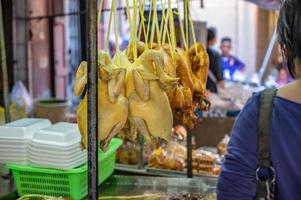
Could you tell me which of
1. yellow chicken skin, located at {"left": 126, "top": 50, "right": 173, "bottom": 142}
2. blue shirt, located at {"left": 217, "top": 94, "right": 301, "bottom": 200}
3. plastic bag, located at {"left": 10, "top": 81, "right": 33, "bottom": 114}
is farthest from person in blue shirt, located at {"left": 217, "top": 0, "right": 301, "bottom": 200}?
plastic bag, located at {"left": 10, "top": 81, "right": 33, "bottom": 114}

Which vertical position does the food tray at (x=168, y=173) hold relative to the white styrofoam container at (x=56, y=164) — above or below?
below

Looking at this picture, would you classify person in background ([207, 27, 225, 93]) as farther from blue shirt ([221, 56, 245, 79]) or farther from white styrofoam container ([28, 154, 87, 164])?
white styrofoam container ([28, 154, 87, 164])

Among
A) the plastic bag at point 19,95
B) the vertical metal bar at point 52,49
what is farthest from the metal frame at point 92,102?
the vertical metal bar at point 52,49

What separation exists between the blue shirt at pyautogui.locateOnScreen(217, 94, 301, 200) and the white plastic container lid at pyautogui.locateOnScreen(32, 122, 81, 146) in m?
1.02

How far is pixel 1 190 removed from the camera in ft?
8.47

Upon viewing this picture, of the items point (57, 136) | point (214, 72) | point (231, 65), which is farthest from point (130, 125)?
point (231, 65)

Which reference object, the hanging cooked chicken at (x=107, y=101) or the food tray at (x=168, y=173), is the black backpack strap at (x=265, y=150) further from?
the food tray at (x=168, y=173)

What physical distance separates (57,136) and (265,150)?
1.18 m

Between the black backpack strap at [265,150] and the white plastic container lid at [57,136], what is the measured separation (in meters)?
1.11

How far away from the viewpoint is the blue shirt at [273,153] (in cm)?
145

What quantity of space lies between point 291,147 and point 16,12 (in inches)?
239

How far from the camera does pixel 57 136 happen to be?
7.52ft

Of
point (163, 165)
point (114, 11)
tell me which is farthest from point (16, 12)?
point (114, 11)

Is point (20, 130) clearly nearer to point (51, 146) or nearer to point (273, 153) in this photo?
point (51, 146)
